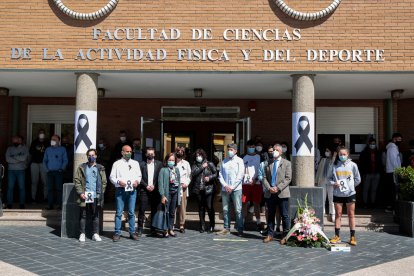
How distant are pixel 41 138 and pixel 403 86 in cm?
986

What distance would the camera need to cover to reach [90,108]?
956 centimetres

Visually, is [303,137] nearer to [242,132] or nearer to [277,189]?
[277,189]

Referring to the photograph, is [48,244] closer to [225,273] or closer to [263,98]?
[225,273]

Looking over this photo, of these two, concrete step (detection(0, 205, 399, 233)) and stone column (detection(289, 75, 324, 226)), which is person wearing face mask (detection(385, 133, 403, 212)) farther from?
stone column (detection(289, 75, 324, 226))

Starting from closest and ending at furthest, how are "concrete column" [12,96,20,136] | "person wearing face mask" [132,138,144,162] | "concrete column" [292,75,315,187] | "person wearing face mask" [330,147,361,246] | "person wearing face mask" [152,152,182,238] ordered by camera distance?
"person wearing face mask" [330,147,361,246], "person wearing face mask" [152,152,182,238], "concrete column" [292,75,315,187], "person wearing face mask" [132,138,144,162], "concrete column" [12,96,20,136]

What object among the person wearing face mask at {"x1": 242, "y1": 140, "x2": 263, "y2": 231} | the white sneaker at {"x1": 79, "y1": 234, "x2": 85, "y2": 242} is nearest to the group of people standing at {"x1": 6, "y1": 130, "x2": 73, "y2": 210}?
the white sneaker at {"x1": 79, "y1": 234, "x2": 85, "y2": 242}

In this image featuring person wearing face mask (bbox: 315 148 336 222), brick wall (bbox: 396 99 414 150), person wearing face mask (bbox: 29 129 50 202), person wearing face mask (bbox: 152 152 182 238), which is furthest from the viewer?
brick wall (bbox: 396 99 414 150)

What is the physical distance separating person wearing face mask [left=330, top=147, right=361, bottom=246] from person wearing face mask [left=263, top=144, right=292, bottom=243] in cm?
90

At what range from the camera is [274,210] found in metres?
8.68

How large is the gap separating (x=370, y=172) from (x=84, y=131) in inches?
296

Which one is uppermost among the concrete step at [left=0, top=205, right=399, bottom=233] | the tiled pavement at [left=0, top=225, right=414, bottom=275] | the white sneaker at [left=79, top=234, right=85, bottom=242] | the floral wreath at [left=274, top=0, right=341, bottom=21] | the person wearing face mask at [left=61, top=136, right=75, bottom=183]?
the floral wreath at [left=274, top=0, right=341, bottom=21]

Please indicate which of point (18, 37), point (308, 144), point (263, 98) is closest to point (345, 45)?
point (308, 144)

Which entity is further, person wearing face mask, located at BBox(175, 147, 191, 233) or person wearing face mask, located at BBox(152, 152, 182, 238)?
person wearing face mask, located at BBox(175, 147, 191, 233)

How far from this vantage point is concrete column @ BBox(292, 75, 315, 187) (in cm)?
935
